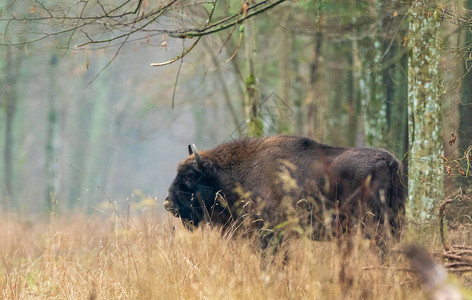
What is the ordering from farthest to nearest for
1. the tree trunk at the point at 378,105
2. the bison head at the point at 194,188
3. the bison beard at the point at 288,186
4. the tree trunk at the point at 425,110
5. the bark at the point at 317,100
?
1. the bark at the point at 317,100
2. the tree trunk at the point at 378,105
3. the bison head at the point at 194,188
4. the tree trunk at the point at 425,110
5. the bison beard at the point at 288,186

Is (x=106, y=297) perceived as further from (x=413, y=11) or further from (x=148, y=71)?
(x=148, y=71)

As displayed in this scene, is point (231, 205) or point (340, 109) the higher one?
point (340, 109)

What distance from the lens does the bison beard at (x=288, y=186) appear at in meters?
7.31

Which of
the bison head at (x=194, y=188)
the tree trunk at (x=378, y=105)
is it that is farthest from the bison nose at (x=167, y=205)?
the tree trunk at (x=378, y=105)

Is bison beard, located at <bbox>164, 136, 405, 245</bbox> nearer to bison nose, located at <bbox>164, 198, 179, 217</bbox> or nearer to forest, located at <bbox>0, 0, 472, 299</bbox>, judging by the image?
bison nose, located at <bbox>164, 198, 179, 217</bbox>

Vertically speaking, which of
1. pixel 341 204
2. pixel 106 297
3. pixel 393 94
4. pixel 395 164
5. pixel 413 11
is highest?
pixel 413 11

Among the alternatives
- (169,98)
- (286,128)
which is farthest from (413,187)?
(169,98)

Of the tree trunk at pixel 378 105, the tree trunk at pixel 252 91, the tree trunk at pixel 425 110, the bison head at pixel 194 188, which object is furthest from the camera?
the tree trunk at pixel 378 105

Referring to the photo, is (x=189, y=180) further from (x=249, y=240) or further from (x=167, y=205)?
(x=249, y=240)

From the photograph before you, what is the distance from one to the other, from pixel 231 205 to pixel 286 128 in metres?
5.54

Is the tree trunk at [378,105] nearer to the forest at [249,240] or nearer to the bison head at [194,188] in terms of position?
the forest at [249,240]

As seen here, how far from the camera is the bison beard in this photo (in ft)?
24.0

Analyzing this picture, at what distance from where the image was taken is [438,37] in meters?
7.73

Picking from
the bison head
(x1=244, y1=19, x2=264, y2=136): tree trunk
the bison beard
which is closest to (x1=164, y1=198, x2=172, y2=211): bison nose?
the bison beard
